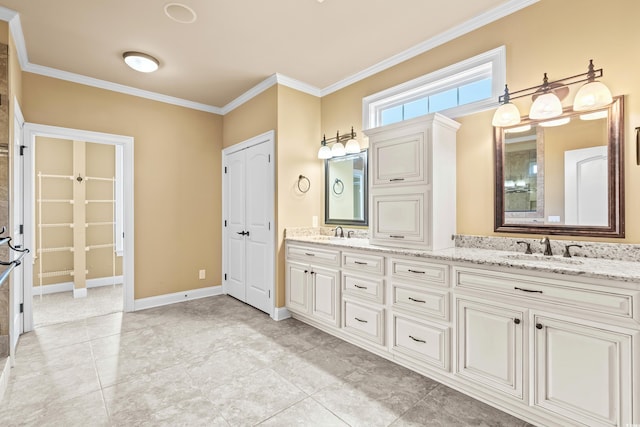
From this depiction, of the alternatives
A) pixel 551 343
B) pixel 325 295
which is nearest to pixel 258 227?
pixel 325 295

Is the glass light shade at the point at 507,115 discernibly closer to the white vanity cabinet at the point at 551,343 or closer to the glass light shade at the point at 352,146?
the white vanity cabinet at the point at 551,343

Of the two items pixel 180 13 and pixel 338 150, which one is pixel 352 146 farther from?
pixel 180 13

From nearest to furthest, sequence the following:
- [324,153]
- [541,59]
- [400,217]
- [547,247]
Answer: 1. [547,247]
2. [541,59]
3. [400,217]
4. [324,153]

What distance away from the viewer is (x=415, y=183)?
8.49ft

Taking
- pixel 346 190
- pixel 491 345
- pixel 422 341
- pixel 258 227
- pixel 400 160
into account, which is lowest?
pixel 422 341

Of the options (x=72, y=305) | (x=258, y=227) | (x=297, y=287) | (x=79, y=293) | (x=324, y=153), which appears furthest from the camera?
(x=79, y=293)

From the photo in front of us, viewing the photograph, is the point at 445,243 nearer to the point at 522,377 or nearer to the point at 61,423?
the point at 522,377

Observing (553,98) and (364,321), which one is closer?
(553,98)

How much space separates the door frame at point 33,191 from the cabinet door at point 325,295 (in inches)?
95.3

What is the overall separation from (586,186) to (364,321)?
193 cm

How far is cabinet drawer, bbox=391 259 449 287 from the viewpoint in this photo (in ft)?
7.19

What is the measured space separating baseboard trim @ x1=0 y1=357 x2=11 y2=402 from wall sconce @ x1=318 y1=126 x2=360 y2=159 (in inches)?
129

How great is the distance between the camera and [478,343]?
201cm

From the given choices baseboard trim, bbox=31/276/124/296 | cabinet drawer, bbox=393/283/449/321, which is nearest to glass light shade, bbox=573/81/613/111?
cabinet drawer, bbox=393/283/449/321
